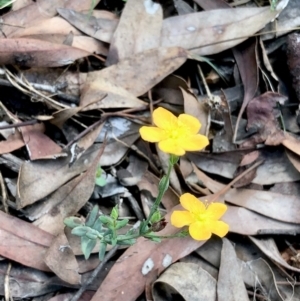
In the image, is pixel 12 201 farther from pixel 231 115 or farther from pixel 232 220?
pixel 231 115

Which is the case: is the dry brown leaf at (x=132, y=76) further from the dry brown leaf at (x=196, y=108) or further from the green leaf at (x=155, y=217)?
the green leaf at (x=155, y=217)

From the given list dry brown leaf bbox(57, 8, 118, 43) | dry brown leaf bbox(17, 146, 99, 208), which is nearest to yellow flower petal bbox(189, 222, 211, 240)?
dry brown leaf bbox(17, 146, 99, 208)

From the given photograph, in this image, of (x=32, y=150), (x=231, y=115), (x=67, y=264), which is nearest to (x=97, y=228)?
(x=67, y=264)

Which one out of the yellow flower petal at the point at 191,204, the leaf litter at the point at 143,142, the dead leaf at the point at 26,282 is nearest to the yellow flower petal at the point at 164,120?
the yellow flower petal at the point at 191,204

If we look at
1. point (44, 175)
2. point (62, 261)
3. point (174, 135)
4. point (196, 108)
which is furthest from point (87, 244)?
→ point (196, 108)

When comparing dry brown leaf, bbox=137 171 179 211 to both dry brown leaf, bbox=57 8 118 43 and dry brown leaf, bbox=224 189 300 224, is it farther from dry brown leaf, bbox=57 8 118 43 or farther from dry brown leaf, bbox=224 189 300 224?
dry brown leaf, bbox=57 8 118 43
